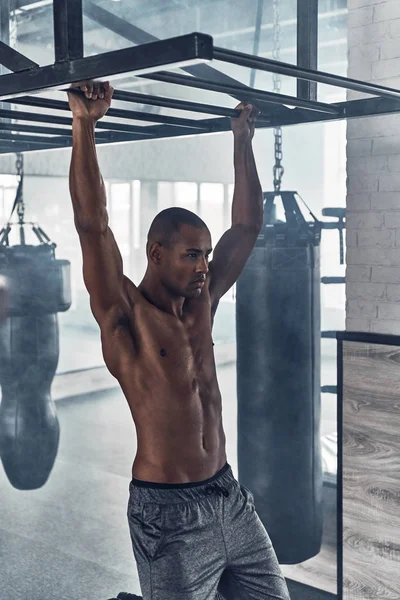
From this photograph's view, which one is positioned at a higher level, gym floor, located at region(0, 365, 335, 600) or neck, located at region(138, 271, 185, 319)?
neck, located at region(138, 271, 185, 319)

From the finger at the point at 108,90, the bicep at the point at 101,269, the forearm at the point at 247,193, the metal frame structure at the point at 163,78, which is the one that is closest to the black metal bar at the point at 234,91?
the metal frame structure at the point at 163,78

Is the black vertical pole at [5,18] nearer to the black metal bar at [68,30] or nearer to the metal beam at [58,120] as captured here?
the metal beam at [58,120]

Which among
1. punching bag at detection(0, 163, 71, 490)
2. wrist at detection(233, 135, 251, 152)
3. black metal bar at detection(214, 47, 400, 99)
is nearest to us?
black metal bar at detection(214, 47, 400, 99)

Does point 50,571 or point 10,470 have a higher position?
point 10,470

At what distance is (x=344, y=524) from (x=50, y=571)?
5.39 ft

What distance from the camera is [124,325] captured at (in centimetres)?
221

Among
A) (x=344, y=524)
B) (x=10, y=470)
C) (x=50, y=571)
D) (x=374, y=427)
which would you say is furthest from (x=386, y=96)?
(x=10, y=470)

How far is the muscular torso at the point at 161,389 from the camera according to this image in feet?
7.24

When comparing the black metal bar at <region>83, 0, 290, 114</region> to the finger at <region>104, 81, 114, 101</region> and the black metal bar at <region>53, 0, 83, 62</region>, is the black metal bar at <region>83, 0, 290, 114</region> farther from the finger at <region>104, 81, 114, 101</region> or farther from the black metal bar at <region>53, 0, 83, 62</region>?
the black metal bar at <region>53, 0, 83, 62</region>

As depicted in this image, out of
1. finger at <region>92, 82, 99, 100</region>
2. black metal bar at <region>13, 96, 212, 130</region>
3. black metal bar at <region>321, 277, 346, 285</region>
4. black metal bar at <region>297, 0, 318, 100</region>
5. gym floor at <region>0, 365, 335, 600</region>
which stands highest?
black metal bar at <region>297, 0, 318, 100</region>

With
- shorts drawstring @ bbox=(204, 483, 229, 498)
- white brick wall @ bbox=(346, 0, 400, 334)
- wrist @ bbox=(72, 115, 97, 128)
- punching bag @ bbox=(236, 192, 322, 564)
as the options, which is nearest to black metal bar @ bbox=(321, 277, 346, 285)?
punching bag @ bbox=(236, 192, 322, 564)

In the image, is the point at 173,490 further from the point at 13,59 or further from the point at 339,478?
the point at 13,59

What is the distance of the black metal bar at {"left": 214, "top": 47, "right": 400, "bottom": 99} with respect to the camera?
5.31 ft

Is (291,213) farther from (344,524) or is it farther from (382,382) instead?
(344,524)
